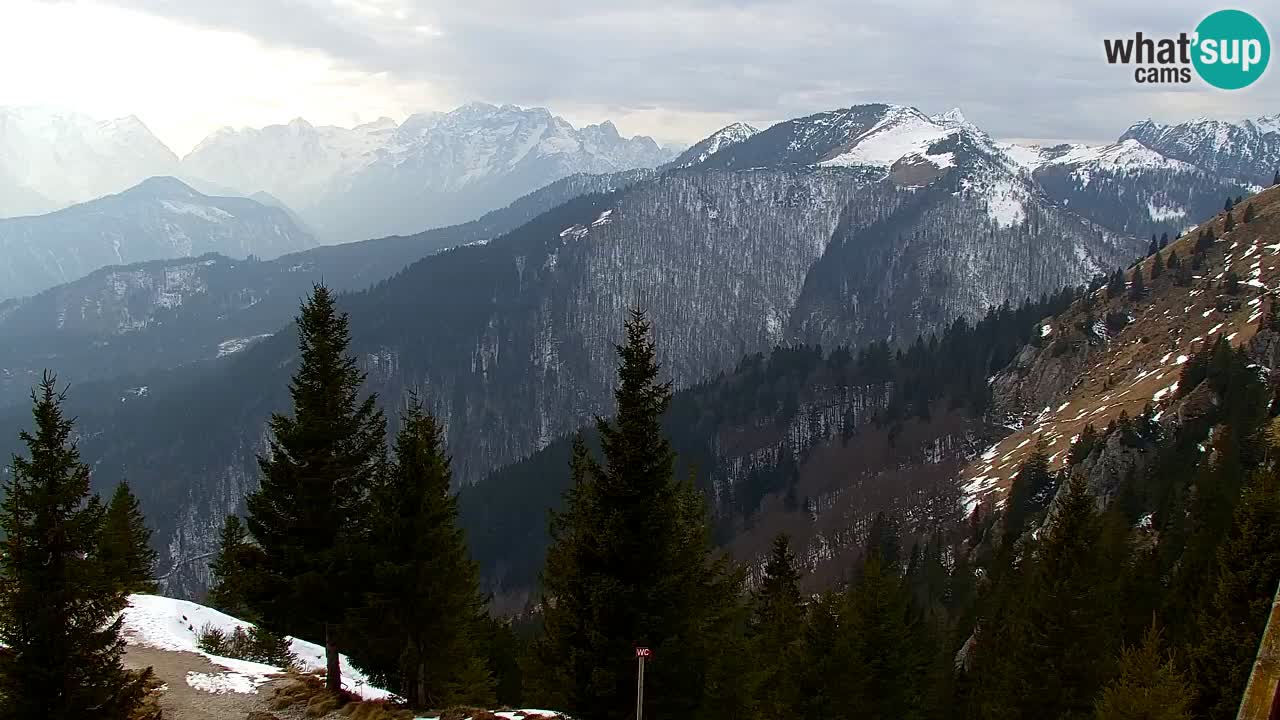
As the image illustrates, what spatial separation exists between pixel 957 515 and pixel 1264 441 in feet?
278

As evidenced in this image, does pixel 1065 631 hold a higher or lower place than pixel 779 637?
higher

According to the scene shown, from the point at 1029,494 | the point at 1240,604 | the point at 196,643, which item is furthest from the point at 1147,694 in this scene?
the point at 1029,494

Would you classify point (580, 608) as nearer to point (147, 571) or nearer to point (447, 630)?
point (447, 630)

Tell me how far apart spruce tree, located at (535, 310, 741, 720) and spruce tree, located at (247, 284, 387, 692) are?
8.82 m

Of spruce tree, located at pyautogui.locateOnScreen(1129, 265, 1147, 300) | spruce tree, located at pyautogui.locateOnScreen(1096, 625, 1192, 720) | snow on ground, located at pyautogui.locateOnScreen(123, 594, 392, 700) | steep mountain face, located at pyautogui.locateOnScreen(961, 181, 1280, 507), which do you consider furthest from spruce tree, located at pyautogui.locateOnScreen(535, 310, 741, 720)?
spruce tree, located at pyautogui.locateOnScreen(1129, 265, 1147, 300)

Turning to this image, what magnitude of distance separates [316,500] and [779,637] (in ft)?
109

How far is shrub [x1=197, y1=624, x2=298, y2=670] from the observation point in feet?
131

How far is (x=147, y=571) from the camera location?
6266 centimetres

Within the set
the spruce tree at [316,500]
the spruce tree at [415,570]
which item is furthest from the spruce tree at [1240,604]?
the spruce tree at [316,500]

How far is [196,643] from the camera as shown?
128 feet

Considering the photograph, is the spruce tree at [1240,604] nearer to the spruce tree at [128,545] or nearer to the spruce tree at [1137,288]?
the spruce tree at [128,545]

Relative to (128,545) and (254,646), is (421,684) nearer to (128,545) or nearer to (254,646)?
(254,646)

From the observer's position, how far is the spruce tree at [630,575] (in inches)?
939

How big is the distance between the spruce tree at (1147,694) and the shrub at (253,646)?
3603 centimetres
